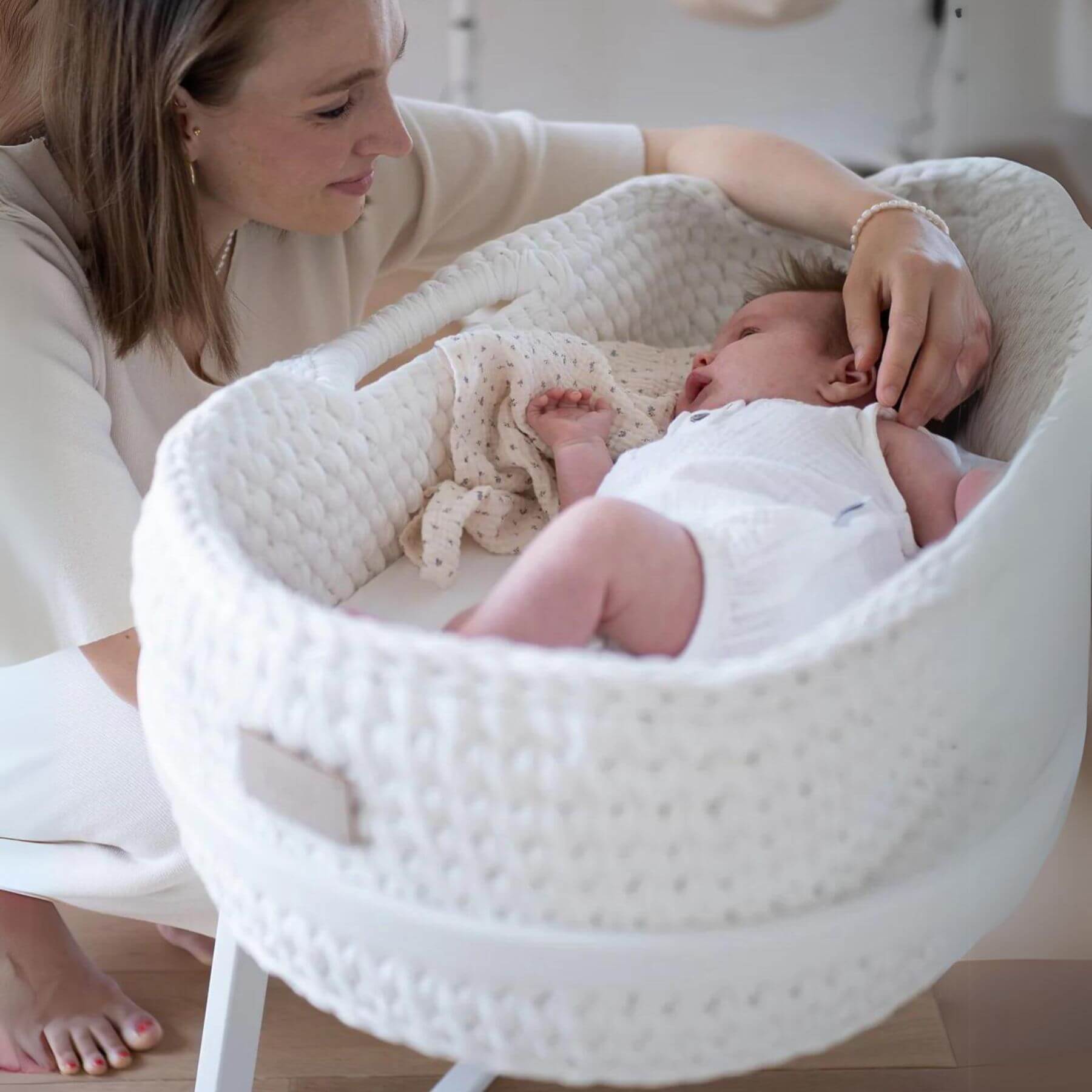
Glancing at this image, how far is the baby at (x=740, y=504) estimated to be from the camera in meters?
0.59

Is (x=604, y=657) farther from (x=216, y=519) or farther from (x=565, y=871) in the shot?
(x=216, y=519)

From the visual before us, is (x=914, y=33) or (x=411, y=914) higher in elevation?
(x=914, y=33)

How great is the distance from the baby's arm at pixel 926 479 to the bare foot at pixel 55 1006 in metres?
0.76

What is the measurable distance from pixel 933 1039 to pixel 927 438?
52 centimetres

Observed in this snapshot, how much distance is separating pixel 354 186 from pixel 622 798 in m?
0.64

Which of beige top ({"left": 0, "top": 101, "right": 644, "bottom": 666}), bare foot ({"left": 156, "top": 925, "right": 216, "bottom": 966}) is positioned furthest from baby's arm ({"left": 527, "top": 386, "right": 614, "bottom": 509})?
bare foot ({"left": 156, "top": 925, "right": 216, "bottom": 966})

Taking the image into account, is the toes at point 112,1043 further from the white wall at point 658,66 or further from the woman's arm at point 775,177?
the white wall at point 658,66

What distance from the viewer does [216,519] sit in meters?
0.56

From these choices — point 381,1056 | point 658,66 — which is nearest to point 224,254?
point 381,1056

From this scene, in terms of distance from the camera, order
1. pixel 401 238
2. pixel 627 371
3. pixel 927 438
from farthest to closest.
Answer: pixel 401 238
pixel 627 371
pixel 927 438

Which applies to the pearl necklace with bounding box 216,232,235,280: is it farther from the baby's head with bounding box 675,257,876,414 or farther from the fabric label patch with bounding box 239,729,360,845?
the fabric label patch with bounding box 239,729,360,845

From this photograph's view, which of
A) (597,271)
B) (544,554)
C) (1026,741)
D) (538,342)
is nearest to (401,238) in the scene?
(597,271)

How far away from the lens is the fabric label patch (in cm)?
47

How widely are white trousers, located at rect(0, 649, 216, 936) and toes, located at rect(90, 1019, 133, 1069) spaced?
0.39ft
